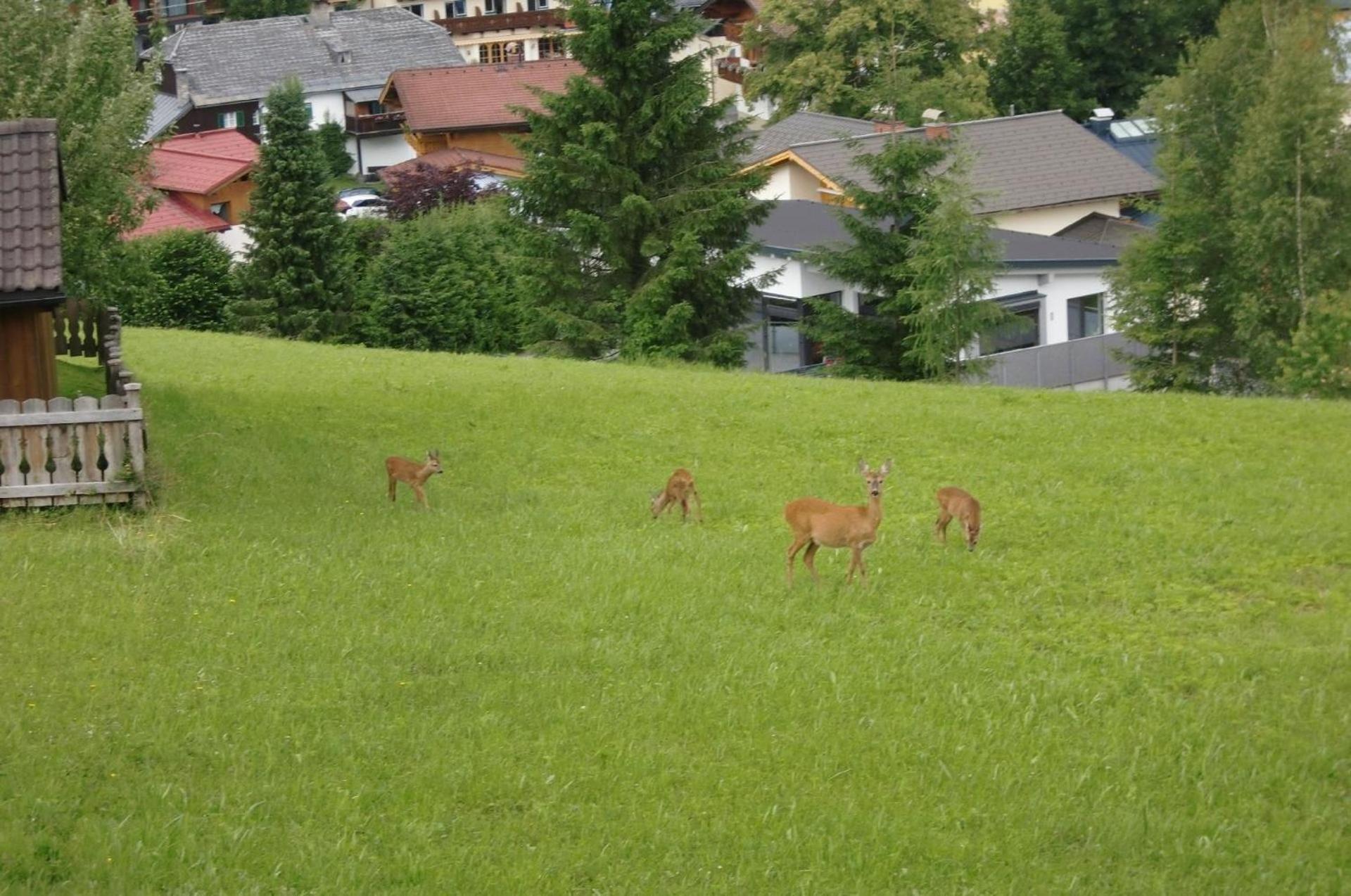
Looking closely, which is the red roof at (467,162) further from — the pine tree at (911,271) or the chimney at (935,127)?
the pine tree at (911,271)

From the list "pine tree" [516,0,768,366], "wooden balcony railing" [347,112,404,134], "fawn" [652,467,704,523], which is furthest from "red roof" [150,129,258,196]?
"fawn" [652,467,704,523]

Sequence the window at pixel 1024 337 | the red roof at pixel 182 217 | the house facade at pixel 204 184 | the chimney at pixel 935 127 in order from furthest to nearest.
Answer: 1. the house facade at pixel 204 184
2. the red roof at pixel 182 217
3. the window at pixel 1024 337
4. the chimney at pixel 935 127

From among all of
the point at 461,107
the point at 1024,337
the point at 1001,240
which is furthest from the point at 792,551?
the point at 461,107

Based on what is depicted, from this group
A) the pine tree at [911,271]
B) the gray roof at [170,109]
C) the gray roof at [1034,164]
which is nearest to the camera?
the pine tree at [911,271]

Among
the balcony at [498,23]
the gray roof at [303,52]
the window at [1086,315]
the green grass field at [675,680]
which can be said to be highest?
the balcony at [498,23]

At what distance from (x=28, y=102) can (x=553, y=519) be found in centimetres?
954

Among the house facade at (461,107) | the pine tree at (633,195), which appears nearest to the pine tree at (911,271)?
the pine tree at (633,195)

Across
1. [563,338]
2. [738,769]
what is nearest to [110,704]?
[738,769]

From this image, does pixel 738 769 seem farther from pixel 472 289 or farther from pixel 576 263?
pixel 472 289

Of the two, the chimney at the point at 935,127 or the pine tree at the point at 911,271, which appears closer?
the pine tree at the point at 911,271

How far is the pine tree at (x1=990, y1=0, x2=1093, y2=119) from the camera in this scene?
242 ft

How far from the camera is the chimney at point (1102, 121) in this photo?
66062 millimetres

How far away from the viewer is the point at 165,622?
11.3 meters

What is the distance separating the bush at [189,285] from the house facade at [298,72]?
110ft
